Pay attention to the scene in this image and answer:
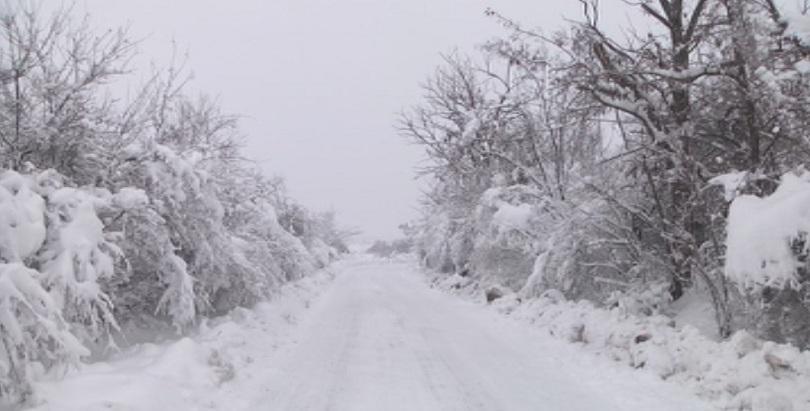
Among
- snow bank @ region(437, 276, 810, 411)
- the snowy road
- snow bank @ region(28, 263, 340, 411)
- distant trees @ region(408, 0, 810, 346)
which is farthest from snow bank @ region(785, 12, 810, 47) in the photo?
snow bank @ region(28, 263, 340, 411)

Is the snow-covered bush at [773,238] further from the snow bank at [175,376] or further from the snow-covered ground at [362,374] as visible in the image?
the snow bank at [175,376]

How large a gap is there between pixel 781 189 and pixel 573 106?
601 centimetres

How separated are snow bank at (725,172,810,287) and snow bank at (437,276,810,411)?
0.92 m

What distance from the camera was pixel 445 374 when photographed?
9.02m

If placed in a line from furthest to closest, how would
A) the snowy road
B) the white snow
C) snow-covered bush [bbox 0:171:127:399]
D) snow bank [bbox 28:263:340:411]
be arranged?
the snowy road → snow bank [bbox 28:263:340:411] → the white snow → snow-covered bush [bbox 0:171:127:399]

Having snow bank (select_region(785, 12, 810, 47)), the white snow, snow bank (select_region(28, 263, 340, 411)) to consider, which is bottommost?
snow bank (select_region(28, 263, 340, 411))

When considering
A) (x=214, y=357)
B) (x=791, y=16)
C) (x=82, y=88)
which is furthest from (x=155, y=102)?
(x=791, y=16)

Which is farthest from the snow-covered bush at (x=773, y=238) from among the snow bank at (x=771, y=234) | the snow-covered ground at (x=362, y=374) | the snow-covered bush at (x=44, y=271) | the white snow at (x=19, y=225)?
the white snow at (x=19, y=225)

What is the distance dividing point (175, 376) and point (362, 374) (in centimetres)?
246

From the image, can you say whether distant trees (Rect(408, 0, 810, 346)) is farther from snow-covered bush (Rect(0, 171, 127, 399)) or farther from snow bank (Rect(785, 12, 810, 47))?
snow-covered bush (Rect(0, 171, 127, 399))

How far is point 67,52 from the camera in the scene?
10.4 m

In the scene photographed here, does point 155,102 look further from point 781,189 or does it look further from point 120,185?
point 781,189

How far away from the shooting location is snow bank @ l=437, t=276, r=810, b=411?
6.56 metres

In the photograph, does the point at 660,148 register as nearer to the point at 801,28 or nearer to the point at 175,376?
the point at 801,28
